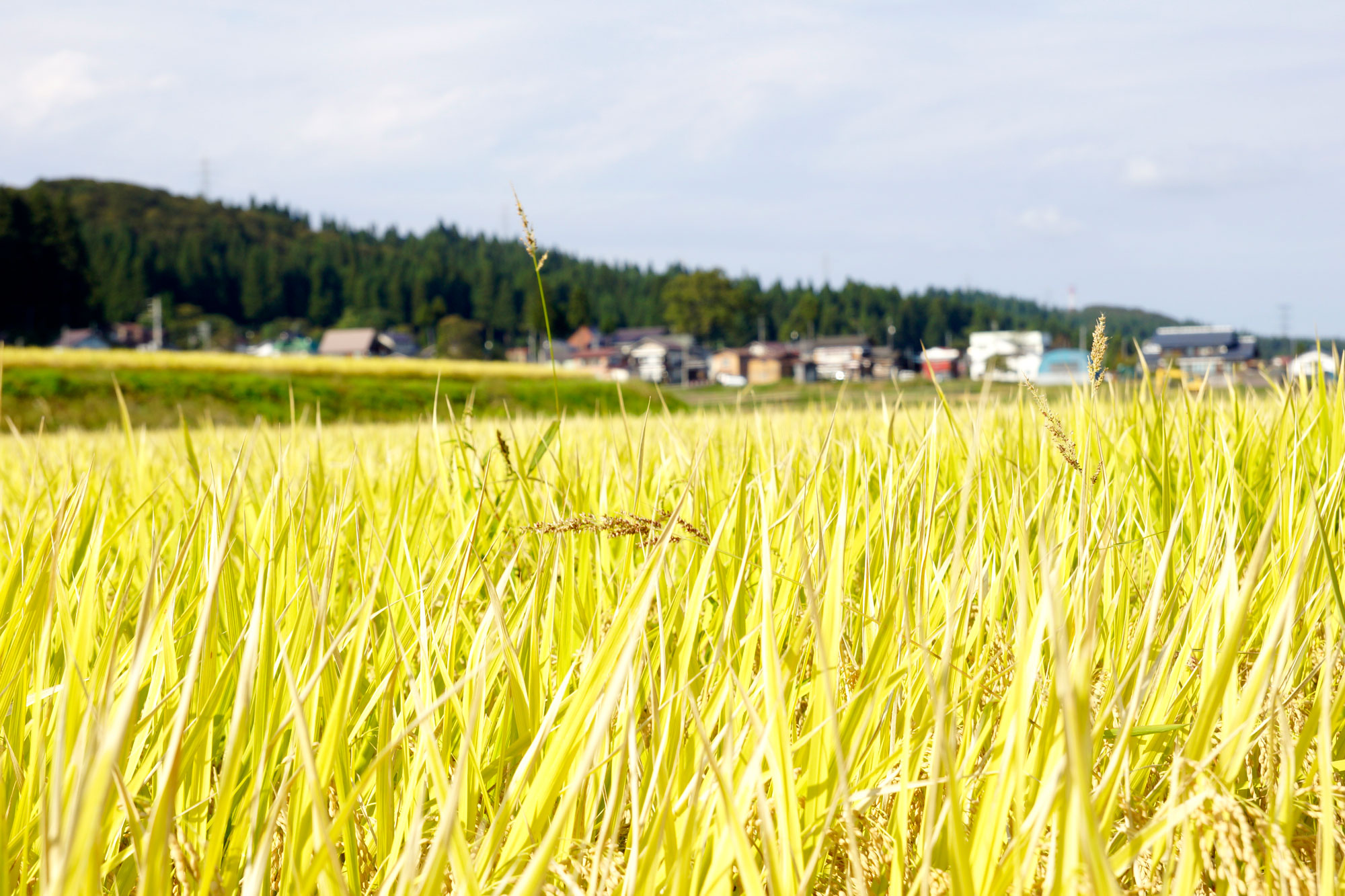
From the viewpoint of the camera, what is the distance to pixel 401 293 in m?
102

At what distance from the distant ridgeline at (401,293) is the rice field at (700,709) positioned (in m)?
69.7

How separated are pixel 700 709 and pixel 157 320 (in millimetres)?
88039

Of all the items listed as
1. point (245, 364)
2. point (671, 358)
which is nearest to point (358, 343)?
point (671, 358)

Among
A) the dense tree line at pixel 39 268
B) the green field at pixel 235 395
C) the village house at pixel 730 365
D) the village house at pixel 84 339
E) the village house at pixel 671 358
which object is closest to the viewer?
the green field at pixel 235 395

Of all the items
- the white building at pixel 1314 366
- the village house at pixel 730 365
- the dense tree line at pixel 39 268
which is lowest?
the white building at pixel 1314 366

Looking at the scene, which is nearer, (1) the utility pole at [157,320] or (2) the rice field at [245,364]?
(2) the rice field at [245,364]

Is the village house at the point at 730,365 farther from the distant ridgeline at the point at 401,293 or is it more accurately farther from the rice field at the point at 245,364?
the rice field at the point at 245,364

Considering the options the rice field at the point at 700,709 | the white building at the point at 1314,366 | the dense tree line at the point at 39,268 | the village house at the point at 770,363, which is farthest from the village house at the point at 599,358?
the rice field at the point at 700,709

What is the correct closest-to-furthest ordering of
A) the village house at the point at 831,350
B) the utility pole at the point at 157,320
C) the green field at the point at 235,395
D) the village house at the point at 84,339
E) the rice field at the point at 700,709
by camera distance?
the rice field at the point at 700,709
the green field at the point at 235,395
the utility pole at the point at 157,320
the village house at the point at 84,339
the village house at the point at 831,350

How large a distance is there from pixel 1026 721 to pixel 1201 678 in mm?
369

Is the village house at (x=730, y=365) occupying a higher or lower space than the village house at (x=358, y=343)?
lower

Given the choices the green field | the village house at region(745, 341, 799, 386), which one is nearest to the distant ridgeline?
the village house at region(745, 341, 799, 386)

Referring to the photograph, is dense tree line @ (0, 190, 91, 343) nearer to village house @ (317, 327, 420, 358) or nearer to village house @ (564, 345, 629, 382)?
village house @ (317, 327, 420, 358)

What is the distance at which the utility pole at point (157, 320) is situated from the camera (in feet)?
249
